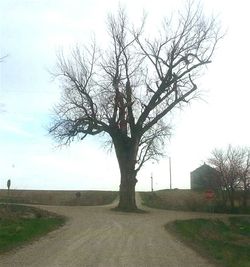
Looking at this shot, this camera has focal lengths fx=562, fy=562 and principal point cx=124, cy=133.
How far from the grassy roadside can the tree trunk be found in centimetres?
1198

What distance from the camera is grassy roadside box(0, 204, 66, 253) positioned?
19619 mm

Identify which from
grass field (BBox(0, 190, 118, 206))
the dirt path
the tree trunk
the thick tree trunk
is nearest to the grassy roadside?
the dirt path

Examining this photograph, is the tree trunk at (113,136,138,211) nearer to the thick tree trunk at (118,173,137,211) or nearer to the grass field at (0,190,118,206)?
the thick tree trunk at (118,173,137,211)

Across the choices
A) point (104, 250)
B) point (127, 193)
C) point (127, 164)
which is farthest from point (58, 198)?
point (104, 250)

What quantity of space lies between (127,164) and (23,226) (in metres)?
21.3

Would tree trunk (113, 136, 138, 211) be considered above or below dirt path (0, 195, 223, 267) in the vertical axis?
above

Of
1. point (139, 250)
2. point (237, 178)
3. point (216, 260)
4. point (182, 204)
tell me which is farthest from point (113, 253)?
point (237, 178)

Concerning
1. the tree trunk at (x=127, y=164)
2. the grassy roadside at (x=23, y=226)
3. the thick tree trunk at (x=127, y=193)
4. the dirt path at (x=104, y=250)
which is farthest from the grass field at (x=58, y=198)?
the dirt path at (x=104, y=250)

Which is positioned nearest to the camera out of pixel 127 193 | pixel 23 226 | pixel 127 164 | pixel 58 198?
pixel 23 226

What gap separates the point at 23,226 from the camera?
24.3m

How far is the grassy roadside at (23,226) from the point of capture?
1962 cm

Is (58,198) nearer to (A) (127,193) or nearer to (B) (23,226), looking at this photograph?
(A) (127,193)

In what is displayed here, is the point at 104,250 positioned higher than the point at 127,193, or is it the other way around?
the point at 127,193

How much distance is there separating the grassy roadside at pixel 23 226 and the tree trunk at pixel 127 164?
11978 mm
